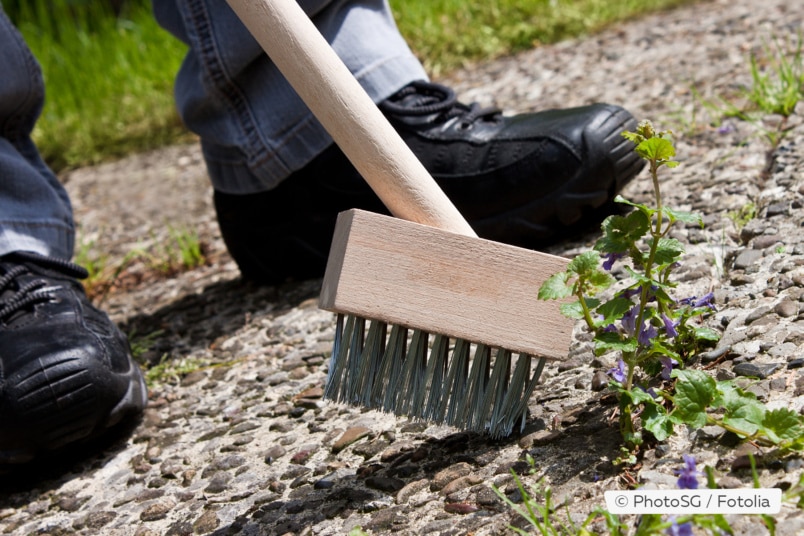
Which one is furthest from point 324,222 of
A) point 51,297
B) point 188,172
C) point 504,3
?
point 504,3

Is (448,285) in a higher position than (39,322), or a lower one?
higher

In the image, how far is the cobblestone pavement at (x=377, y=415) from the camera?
116 centimetres

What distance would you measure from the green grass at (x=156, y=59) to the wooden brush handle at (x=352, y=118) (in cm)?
227

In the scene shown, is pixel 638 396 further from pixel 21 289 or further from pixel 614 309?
pixel 21 289

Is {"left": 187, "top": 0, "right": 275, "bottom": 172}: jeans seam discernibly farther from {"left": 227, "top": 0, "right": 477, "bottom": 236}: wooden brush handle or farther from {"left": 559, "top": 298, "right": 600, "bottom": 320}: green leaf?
{"left": 559, "top": 298, "right": 600, "bottom": 320}: green leaf

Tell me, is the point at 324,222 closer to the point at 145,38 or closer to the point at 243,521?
the point at 243,521

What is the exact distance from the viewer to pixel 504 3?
142 inches

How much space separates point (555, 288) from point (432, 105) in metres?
0.89

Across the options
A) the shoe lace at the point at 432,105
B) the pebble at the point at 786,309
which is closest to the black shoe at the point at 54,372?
the shoe lace at the point at 432,105

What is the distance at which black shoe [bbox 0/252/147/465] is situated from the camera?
1.49 m

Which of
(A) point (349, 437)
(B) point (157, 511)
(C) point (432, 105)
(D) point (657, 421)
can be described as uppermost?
(C) point (432, 105)

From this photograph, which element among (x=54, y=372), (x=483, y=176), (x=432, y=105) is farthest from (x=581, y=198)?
(x=54, y=372)

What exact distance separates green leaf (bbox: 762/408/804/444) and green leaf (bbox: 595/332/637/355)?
185 mm

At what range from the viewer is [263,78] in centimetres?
193
